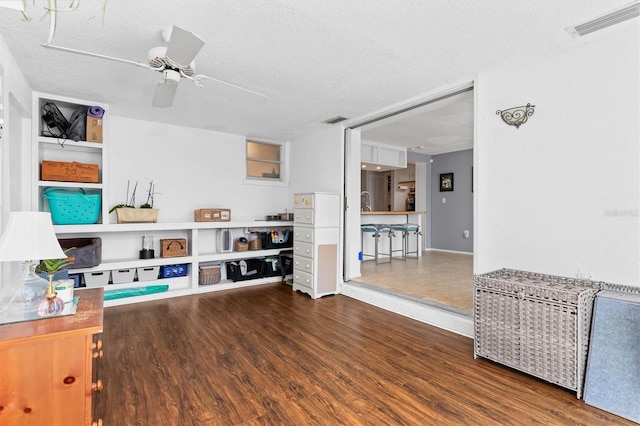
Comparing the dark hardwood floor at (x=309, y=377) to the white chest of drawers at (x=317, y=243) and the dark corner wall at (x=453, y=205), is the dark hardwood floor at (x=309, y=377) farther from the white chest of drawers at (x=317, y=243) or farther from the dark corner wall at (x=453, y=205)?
the dark corner wall at (x=453, y=205)

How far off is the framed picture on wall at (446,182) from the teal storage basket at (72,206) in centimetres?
670

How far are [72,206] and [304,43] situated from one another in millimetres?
3035

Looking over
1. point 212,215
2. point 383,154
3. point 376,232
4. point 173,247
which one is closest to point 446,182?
point 383,154

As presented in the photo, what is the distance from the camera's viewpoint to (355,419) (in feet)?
5.59

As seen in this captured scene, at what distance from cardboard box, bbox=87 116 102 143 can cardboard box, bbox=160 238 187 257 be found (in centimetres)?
143

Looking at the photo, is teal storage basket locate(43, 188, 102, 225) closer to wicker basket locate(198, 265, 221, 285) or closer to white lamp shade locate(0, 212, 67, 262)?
wicker basket locate(198, 265, 221, 285)

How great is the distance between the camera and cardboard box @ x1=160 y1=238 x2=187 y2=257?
4.12 meters

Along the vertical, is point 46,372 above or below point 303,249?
below

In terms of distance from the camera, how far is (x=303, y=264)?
168 inches

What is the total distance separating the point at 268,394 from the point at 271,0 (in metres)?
2.34

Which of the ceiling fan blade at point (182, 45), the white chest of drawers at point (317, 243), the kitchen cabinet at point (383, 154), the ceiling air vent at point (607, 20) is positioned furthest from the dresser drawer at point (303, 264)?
the ceiling air vent at point (607, 20)

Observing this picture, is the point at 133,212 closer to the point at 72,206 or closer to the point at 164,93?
the point at 72,206

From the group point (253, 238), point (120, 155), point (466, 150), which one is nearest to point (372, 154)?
point (466, 150)

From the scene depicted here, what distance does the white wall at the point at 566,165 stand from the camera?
2.05 metres
